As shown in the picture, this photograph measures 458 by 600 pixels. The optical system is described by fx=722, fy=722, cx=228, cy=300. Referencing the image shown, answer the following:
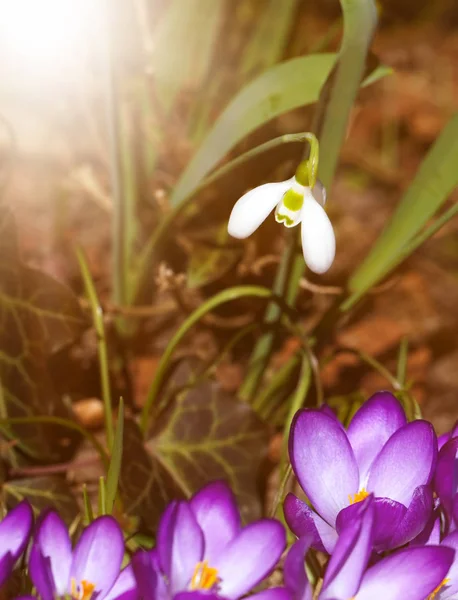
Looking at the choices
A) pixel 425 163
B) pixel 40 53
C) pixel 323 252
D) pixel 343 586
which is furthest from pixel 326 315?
pixel 40 53

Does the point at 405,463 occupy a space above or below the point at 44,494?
below

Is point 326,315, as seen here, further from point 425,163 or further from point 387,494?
point 387,494

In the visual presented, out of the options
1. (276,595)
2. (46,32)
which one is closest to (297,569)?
(276,595)

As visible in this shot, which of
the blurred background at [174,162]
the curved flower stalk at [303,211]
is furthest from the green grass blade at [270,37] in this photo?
the curved flower stalk at [303,211]

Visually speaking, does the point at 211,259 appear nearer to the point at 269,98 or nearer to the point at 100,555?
the point at 269,98

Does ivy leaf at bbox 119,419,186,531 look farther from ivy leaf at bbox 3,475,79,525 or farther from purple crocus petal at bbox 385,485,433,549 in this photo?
purple crocus petal at bbox 385,485,433,549

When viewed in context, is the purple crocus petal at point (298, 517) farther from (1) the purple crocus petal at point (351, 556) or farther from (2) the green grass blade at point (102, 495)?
(2) the green grass blade at point (102, 495)

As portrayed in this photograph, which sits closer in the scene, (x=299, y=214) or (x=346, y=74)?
(x=299, y=214)
